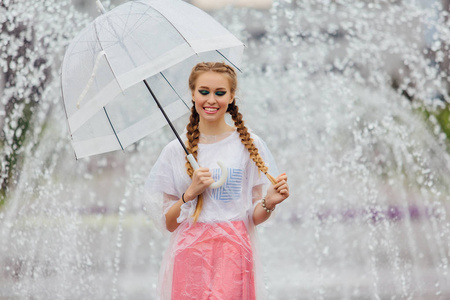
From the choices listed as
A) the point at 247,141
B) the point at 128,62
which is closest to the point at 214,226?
the point at 247,141

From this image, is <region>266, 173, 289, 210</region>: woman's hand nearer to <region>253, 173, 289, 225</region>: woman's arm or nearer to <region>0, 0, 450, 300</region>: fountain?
<region>253, 173, 289, 225</region>: woman's arm

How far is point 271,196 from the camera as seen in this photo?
2449 millimetres

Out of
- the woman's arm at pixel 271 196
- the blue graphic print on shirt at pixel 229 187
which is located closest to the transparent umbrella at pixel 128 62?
the blue graphic print on shirt at pixel 229 187

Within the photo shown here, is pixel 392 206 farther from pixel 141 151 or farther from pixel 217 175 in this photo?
pixel 217 175

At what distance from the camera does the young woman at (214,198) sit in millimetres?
2426

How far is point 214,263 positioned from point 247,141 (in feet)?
1.38

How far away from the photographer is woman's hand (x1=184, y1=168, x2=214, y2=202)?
7.78 feet

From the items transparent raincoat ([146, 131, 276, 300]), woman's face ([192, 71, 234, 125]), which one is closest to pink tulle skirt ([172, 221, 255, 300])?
transparent raincoat ([146, 131, 276, 300])

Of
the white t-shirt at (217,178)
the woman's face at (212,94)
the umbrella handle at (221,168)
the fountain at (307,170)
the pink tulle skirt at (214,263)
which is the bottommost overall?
the fountain at (307,170)

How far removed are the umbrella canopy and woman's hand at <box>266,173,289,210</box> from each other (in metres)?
0.49

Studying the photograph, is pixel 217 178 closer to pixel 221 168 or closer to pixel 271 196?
pixel 221 168

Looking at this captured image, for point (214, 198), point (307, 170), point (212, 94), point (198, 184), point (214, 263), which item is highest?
point (212, 94)

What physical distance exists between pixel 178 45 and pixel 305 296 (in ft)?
9.14

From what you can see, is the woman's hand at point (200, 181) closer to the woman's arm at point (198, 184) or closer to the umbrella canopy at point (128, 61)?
the woman's arm at point (198, 184)
